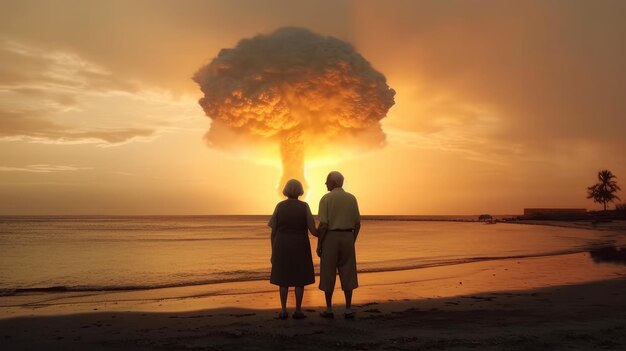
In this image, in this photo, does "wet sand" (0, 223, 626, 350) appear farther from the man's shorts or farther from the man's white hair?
the man's white hair

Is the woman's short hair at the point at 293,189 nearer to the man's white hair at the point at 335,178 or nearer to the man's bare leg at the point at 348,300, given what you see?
the man's white hair at the point at 335,178

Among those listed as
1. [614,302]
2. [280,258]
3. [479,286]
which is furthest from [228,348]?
[479,286]

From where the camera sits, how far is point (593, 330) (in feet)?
24.2

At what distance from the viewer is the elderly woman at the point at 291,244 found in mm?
8828

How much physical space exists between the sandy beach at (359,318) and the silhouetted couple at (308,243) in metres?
0.62

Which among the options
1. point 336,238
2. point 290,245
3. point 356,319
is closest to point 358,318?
point 356,319

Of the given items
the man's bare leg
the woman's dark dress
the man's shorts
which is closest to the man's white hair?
the woman's dark dress

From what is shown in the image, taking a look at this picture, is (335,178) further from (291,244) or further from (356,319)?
(356,319)

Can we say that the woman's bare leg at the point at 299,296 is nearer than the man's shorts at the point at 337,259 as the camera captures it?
Yes

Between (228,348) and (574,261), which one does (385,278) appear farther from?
(228,348)

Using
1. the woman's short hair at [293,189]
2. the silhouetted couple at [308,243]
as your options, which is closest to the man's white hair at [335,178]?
the silhouetted couple at [308,243]

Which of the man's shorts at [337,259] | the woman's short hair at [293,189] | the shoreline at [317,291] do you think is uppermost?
the woman's short hair at [293,189]

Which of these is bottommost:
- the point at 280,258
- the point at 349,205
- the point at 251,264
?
the point at 251,264

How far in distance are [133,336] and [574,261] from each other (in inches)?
750
